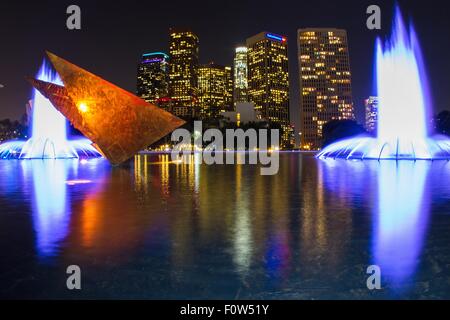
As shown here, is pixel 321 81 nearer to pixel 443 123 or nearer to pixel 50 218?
pixel 443 123

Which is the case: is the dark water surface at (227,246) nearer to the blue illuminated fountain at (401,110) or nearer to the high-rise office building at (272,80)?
the blue illuminated fountain at (401,110)

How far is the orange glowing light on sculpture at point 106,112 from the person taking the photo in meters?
23.0

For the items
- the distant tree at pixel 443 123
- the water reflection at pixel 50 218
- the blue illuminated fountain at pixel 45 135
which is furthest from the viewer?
the distant tree at pixel 443 123

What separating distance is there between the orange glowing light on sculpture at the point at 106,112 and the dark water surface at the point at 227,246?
1346cm

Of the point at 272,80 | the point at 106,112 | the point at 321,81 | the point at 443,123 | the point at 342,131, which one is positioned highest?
the point at 272,80

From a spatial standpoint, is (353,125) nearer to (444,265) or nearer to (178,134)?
(178,134)

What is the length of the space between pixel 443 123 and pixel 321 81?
101 metres

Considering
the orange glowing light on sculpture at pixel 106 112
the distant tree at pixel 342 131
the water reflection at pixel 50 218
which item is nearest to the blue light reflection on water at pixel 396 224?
the water reflection at pixel 50 218

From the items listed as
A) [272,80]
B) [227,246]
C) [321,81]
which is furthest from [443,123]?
[272,80]

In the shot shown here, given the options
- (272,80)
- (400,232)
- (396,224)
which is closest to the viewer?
(400,232)

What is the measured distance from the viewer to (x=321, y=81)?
17338 cm

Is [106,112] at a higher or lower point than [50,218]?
higher

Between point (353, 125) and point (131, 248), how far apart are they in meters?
82.6
